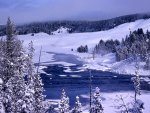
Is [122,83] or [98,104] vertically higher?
[98,104]

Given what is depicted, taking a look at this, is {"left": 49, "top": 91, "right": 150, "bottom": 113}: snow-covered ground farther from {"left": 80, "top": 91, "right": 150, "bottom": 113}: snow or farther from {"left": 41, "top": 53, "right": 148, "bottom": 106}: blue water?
{"left": 41, "top": 53, "right": 148, "bottom": 106}: blue water

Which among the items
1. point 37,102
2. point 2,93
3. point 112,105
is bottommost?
point 112,105

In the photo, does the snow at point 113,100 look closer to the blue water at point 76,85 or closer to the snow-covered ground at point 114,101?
the snow-covered ground at point 114,101

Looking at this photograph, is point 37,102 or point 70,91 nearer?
point 37,102

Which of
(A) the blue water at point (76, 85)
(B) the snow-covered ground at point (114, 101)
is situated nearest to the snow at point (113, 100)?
(B) the snow-covered ground at point (114, 101)

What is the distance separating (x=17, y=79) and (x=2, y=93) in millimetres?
4151

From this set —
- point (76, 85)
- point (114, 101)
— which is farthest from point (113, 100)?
point (76, 85)

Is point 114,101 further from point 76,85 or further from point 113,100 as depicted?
point 76,85

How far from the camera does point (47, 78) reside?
4643 inches

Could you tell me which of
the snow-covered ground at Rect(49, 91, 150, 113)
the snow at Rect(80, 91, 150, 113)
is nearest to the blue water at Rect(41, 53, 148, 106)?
the snow-covered ground at Rect(49, 91, 150, 113)

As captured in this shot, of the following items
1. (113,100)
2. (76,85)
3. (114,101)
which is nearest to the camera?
(114,101)

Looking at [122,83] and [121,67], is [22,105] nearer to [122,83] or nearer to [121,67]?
[122,83]

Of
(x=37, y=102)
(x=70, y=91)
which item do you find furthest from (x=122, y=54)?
(x=37, y=102)

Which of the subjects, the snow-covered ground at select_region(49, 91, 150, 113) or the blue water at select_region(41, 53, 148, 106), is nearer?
the snow-covered ground at select_region(49, 91, 150, 113)
